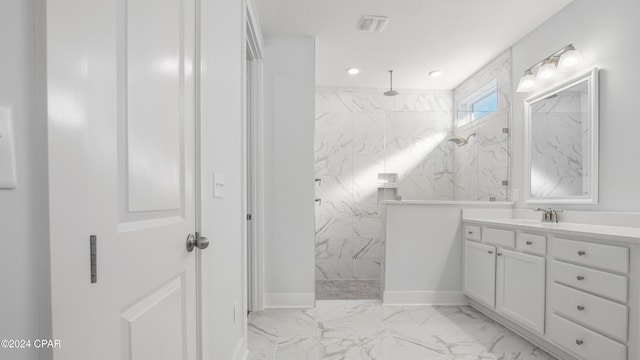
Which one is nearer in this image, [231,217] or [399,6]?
[231,217]

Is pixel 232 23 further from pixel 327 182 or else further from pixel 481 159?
pixel 481 159

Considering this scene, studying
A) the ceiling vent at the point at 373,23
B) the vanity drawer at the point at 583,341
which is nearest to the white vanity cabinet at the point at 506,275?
the vanity drawer at the point at 583,341

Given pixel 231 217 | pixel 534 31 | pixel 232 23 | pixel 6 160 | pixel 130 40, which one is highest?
pixel 534 31

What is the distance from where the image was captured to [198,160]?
1101mm

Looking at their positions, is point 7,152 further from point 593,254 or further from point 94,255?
point 593,254

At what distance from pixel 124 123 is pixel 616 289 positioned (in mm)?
2149

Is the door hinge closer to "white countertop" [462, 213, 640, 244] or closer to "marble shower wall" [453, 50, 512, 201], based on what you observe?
"white countertop" [462, 213, 640, 244]

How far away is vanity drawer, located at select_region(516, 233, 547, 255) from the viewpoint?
2.08 metres

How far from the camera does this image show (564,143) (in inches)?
102

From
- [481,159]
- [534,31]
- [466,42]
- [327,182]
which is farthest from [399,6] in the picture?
[327,182]

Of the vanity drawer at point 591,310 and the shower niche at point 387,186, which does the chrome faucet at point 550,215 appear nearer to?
the vanity drawer at point 591,310

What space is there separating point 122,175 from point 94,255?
18 centimetres

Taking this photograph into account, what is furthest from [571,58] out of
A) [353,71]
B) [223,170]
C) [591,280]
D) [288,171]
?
[223,170]

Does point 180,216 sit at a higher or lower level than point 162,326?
higher
